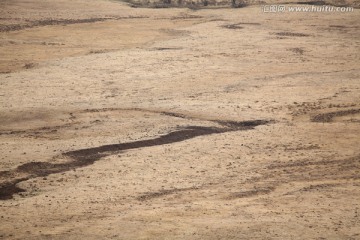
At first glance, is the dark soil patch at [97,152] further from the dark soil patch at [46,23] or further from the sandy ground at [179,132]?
the dark soil patch at [46,23]

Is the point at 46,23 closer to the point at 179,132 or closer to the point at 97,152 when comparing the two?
the point at 179,132

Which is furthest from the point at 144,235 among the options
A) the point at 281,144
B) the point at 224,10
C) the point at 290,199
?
the point at 224,10

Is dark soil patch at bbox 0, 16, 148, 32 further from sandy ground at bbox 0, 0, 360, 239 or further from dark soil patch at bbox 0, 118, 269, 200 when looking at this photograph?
dark soil patch at bbox 0, 118, 269, 200

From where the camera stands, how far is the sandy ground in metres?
10.2

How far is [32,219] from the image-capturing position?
10.2 m

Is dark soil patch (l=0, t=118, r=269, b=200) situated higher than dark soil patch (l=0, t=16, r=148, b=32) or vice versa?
dark soil patch (l=0, t=16, r=148, b=32)

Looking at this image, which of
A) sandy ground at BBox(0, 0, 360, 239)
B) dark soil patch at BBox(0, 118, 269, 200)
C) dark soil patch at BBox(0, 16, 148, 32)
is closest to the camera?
sandy ground at BBox(0, 0, 360, 239)

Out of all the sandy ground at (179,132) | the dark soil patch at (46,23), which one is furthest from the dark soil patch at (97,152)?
the dark soil patch at (46,23)

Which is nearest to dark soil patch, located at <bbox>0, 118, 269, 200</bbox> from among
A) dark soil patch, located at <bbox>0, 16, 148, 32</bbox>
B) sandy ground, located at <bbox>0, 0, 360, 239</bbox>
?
sandy ground, located at <bbox>0, 0, 360, 239</bbox>

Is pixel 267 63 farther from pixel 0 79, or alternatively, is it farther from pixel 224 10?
pixel 224 10

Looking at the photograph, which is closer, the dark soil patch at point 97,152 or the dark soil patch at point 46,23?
the dark soil patch at point 97,152

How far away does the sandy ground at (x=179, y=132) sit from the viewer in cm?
1025

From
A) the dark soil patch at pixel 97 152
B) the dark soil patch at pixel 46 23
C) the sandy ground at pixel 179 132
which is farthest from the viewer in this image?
the dark soil patch at pixel 46 23

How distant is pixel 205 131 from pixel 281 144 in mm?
1765
